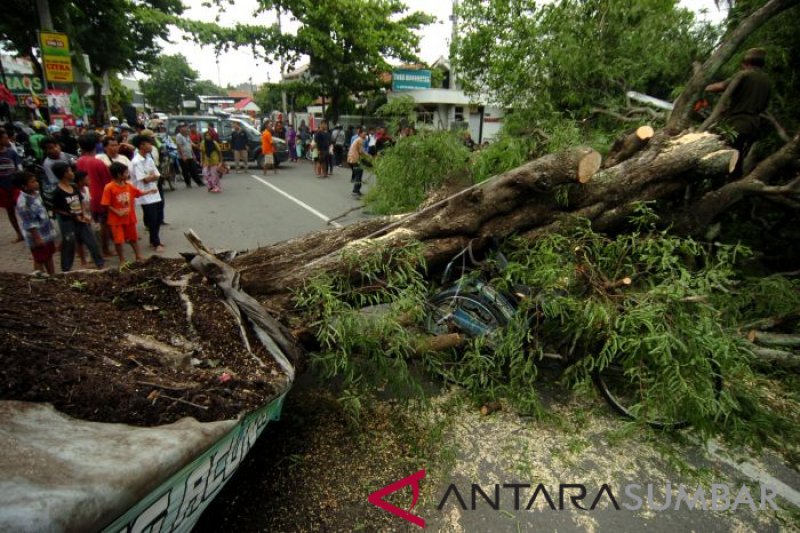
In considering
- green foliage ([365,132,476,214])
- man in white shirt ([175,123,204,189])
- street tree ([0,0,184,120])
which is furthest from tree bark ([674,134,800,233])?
street tree ([0,0,184,120])

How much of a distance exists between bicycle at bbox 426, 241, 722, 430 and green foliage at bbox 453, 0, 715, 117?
15.4 feet

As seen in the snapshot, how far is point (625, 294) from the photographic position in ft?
10.4

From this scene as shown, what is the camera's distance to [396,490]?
2.59 meters

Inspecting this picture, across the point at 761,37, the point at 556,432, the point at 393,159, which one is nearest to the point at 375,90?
the point at 393,159

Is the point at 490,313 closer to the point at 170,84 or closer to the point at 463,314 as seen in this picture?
the point at 463,314

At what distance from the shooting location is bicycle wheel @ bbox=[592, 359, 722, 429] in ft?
9.37

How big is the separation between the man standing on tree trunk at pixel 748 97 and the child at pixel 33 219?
784cm

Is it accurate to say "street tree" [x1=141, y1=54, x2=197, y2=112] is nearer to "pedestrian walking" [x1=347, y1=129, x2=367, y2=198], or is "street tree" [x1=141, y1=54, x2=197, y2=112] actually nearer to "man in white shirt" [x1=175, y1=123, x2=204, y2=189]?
"man in white shirt" [x1=175, y1=123, x2=204, y2=189]

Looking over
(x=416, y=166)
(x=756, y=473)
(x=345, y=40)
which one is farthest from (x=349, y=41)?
(x=756, y=473)

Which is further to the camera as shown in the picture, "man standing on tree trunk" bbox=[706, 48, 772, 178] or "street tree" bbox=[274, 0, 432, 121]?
"street tree" bbox=[274, 0, 432, 121]

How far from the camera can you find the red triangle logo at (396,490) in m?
2.42

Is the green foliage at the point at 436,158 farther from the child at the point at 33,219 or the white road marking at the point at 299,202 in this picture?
the child at the point at 33,219

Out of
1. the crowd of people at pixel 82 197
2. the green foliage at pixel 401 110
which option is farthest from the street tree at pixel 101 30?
the green foliage at pixel 401 110

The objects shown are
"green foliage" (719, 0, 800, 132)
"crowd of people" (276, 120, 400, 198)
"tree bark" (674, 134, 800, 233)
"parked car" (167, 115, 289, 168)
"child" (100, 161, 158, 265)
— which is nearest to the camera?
"tree bark" (674, 134, 800, 233)
